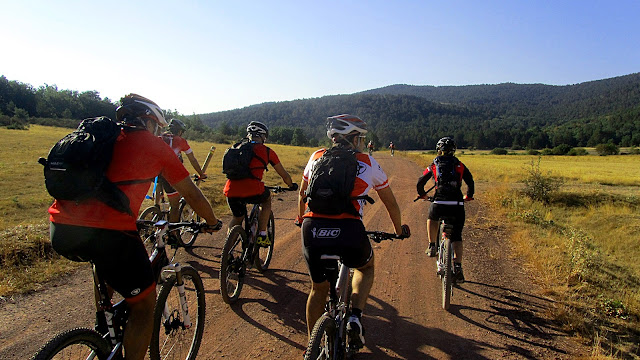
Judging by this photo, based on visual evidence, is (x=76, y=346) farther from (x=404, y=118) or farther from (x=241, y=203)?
(x=404, y=118)

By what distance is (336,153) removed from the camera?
9.10ft

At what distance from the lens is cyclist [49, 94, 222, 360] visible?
213 cm

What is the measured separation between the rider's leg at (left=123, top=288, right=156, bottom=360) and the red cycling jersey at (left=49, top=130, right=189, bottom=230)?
1.89 feet

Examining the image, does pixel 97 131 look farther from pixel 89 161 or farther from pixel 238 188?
pixel 238 188

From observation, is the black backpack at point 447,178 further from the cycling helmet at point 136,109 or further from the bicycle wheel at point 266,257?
the cycling helmet at point 136,109

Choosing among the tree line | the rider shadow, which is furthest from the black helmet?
the tree line

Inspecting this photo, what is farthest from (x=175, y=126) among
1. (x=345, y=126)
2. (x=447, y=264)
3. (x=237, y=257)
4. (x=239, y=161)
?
(x=447, y=264)

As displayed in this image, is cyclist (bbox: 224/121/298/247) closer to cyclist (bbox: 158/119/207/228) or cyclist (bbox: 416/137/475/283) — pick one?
cyclist (bbox: 158/119/207/228)

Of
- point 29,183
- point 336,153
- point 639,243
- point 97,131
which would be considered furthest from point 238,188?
point 29,183

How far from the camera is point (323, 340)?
106 inches

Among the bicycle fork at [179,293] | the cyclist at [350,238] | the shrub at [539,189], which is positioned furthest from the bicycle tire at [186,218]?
the shrub at [539,189]

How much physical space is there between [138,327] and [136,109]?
1.57m

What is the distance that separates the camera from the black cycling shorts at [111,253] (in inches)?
83.9

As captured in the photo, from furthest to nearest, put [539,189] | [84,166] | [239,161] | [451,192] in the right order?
1. [539,189]
2. [451,192]
3. [239,161]
4. [84,166]
